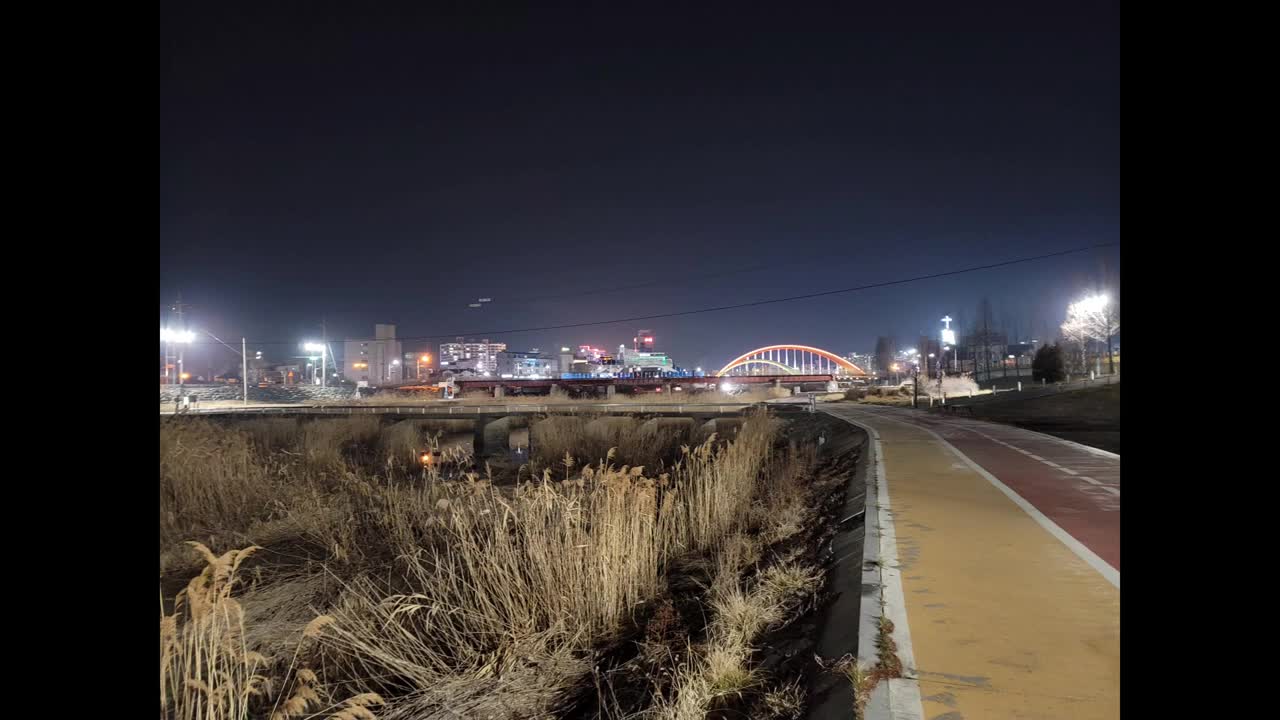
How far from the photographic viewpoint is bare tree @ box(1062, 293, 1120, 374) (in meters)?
45.2

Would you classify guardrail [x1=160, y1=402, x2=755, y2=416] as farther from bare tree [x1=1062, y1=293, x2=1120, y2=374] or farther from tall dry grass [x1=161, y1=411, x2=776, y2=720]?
bare tree [x1=1062, y1=293, x2=1120, y2=374]

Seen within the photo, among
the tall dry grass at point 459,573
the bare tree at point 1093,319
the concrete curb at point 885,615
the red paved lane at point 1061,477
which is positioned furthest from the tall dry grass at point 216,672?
the bare tree at point 1093,319

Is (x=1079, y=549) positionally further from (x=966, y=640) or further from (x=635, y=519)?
(x=635, y=519)

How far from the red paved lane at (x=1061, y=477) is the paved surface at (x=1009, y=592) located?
0.11ft

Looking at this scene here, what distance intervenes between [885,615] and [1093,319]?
5589 cm

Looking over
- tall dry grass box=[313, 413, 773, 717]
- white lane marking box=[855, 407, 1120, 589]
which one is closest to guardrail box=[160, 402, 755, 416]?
white lane marking box=[855, 407, 1120, 589]

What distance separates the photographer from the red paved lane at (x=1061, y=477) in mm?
6555
